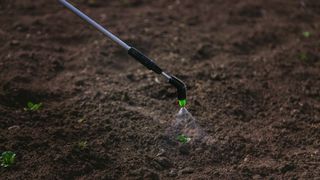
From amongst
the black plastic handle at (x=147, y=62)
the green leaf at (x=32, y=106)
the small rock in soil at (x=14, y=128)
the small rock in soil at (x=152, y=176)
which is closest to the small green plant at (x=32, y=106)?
the green leaf at (x=32, y=106)

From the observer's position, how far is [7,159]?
3.39 metres

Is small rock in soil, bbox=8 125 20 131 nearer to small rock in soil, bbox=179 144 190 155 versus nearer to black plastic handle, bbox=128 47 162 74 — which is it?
black plastic handle, bbox=128 47 162 74

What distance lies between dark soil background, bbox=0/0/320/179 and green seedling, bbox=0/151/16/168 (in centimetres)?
5

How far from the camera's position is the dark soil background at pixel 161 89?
3496 mm

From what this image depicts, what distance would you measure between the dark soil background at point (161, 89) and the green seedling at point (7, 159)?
0.05 m

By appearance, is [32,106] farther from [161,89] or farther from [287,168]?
[287,168]

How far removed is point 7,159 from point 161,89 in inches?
57.4

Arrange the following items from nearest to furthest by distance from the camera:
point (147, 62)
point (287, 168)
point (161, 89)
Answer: point (147, 62) → point (287, 168) → point (161, 89)

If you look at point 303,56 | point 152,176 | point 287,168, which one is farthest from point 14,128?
point 303,56

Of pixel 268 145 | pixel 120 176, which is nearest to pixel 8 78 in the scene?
pixel 120 176

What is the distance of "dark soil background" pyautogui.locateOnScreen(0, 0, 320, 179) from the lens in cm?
350

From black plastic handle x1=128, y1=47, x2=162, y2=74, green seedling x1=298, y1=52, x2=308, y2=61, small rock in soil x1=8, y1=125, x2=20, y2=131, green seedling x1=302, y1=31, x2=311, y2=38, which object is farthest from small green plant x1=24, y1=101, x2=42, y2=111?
green seedling x1=302, y1=31, x2=311, y2=38

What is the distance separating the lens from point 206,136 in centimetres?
376

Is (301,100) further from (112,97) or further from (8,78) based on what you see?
(8,78)
